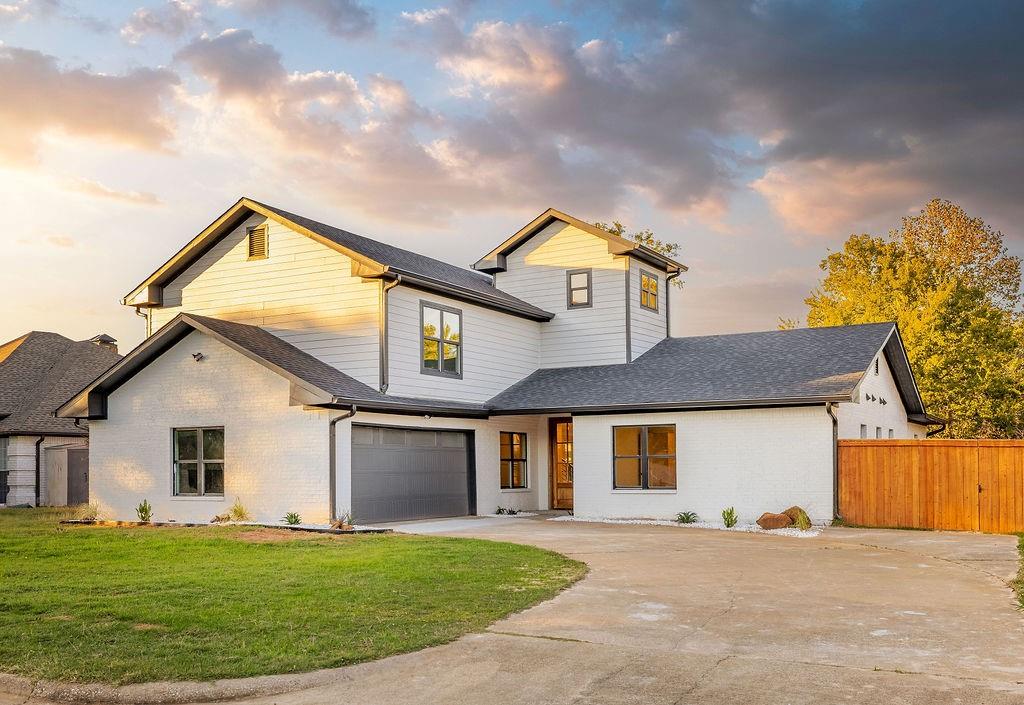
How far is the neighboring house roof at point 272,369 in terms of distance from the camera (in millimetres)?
20422

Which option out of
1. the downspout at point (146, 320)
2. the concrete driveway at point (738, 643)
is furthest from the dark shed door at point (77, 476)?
the concrete driveway at point (738, 643)

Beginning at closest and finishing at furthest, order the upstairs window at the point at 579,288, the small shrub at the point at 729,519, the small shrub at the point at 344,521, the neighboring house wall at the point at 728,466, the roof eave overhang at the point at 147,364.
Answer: the small shrub at the point at 344,521
the roof eave overhang at the point at 147,364
the neighboring house wall at the point at 728,466
the small shrub at the point at 729,519
the upstairs window at the point at 579,288

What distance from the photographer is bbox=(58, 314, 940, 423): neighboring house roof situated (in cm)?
2120

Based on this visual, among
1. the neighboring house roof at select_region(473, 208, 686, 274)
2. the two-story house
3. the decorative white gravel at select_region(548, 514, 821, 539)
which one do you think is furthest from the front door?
the neighboring house roof at select_region(473, 208, 686, 274)

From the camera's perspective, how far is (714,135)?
25891 mm

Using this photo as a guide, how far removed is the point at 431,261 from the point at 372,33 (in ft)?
30.9

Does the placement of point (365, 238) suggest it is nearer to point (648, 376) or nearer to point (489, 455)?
point (489, 455)

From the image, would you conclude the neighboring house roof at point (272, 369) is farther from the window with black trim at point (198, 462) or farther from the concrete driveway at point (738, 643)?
the concrete driveway at point (738, 643)

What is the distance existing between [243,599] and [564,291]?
1881 cm

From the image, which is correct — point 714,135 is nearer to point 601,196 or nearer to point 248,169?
point 601,196

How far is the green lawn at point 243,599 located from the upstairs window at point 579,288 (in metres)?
12.1

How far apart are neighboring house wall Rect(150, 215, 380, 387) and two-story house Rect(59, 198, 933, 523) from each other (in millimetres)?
47

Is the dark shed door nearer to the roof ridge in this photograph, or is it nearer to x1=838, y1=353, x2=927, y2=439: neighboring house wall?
the roof ridge

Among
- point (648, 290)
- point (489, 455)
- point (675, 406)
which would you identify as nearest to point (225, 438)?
point (489, 455)
